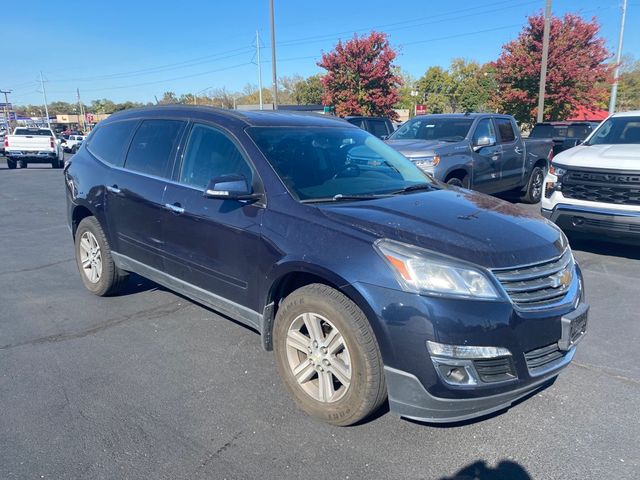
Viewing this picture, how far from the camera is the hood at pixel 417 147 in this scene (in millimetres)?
8273

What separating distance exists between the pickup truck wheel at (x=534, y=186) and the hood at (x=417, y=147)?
3339mm

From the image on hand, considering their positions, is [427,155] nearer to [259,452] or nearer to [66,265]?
[66,265]

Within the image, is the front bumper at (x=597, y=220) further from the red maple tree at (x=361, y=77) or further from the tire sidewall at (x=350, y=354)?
the red maple tree at (x=361, y=77)

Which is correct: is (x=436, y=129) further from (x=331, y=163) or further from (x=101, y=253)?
(x=101, y=253)

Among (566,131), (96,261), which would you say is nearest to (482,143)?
(96,261)

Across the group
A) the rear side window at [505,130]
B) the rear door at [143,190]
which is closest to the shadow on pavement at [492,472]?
the rear door at [143,190]

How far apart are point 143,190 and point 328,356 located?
2315mm

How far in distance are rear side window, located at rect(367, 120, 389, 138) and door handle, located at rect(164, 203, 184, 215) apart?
1235 centimetres

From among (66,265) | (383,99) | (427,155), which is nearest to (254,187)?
(66,265)

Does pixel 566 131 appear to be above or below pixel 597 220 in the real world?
above

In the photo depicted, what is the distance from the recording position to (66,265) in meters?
6.49

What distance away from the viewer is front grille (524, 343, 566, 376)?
2645 millimetres

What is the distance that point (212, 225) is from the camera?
3.56 m

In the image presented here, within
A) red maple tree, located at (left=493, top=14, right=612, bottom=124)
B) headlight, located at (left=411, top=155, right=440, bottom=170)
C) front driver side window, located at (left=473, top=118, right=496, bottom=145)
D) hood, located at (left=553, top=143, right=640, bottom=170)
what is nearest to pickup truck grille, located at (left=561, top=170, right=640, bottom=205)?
hood, located at (left=553, top=143, right=640, bottom=170)
